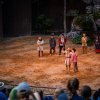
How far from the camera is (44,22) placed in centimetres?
3325

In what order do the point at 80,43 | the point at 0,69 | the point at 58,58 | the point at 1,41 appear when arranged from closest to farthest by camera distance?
the point at 0,69
the point at 58,58
the point at 80,43
the point at 1,41

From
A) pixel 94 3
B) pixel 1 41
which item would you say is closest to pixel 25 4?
pixel 1 41

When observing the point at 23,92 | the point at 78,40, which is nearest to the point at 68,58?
the point at 78,40

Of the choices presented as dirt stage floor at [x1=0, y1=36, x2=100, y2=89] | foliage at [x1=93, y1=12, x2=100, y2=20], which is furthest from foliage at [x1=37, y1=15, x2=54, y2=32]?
dirt stage floor at [x1=0, y1=36, x2=100, y2=89]

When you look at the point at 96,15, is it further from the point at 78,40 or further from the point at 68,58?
the point at 68,58

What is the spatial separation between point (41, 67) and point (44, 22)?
1079cm

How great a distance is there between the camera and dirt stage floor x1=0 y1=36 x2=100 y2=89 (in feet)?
66.7

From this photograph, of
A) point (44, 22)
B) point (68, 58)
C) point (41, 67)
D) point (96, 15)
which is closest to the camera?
point (68, 58)

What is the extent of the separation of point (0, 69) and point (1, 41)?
29.0 ft

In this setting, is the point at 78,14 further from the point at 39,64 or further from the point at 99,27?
the point at 39,64

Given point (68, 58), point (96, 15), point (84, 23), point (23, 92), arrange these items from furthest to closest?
point (96, 15)
point (84, 23)
point (68, 58)
point (23, 92)

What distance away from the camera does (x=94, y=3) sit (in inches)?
1387

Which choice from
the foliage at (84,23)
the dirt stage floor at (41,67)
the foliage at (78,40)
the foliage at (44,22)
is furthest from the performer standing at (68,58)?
the foliage at (44,22)

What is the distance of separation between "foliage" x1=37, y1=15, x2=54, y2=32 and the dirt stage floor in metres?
4.13
